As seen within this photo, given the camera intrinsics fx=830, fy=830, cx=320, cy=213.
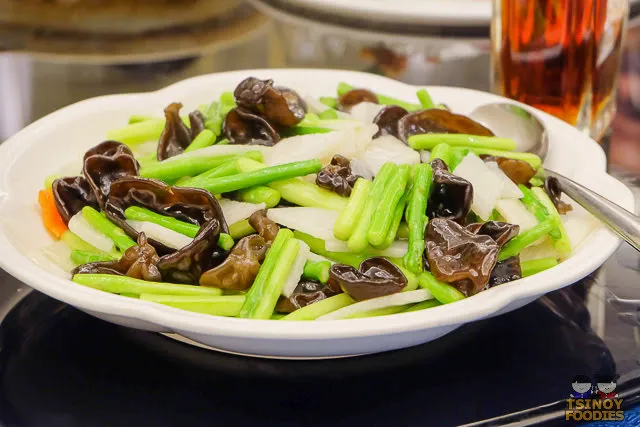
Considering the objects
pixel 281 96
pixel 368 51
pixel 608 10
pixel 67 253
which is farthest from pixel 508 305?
pixel 368 51

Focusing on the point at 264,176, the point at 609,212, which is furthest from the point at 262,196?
the point at 609,212

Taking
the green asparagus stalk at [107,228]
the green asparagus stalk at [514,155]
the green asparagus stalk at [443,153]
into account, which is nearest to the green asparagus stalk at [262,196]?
the green asparagus stalk at [107,228]

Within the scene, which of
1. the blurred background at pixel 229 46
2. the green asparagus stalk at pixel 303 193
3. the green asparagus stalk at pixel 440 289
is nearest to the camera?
the green asparagus stalk at pixel 440 289

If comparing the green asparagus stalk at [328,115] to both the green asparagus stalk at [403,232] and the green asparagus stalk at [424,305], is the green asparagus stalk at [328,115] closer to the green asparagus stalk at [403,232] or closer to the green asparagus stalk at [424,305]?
the green asparagus stalk at [403,232]

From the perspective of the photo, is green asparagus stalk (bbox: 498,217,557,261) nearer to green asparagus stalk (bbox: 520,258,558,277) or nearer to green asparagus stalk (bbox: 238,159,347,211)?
green asparagus stalk (bbox: 520,258,558,277)

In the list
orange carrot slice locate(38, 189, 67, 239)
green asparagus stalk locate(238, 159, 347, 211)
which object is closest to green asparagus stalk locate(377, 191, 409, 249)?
green asparagus stalk locate(238, 159, 347, 211)

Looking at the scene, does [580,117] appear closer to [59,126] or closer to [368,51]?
[368,51]
